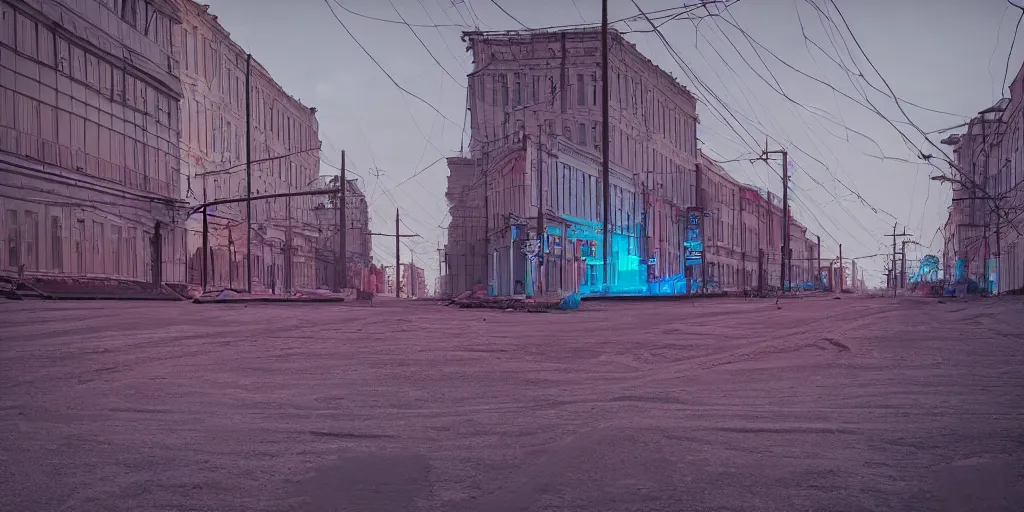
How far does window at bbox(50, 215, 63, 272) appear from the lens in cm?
2313

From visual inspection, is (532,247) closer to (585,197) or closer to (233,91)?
(585,197)

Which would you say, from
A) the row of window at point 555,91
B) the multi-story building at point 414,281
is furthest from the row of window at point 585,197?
Answer: the multi-story building at point 414,281

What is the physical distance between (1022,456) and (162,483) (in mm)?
3965

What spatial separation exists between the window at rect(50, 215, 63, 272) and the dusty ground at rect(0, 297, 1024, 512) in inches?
676

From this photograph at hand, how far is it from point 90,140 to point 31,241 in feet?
17.6

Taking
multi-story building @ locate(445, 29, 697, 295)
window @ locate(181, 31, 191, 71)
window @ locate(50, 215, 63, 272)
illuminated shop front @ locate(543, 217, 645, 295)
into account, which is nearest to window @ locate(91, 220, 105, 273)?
window @ locate(50, 215, 63, 272)

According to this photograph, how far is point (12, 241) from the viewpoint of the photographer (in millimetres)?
21297

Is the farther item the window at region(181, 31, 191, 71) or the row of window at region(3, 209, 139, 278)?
the window at region(181, 31, 191, 71)

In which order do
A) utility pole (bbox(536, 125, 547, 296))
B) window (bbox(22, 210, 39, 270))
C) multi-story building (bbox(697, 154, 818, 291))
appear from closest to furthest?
window (bbox(22, 210, 39, 270)), utility pole (bbox(536, 125, 547, 296)), multi-story building (bbox(697, 154, 818, 291))

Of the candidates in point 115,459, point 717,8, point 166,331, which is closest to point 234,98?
point 717,8

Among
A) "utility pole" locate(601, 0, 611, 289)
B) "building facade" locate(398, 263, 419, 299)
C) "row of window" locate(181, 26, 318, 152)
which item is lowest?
"building facade" locate(398, 263, 419, 299)

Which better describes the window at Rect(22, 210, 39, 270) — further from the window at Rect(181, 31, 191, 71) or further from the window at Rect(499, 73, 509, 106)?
the window at Rect(499, 73, 509, 106)

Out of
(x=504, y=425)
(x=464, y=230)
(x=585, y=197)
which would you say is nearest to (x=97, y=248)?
(x=504, y=425)

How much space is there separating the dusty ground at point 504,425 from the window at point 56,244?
17178 millimetres
